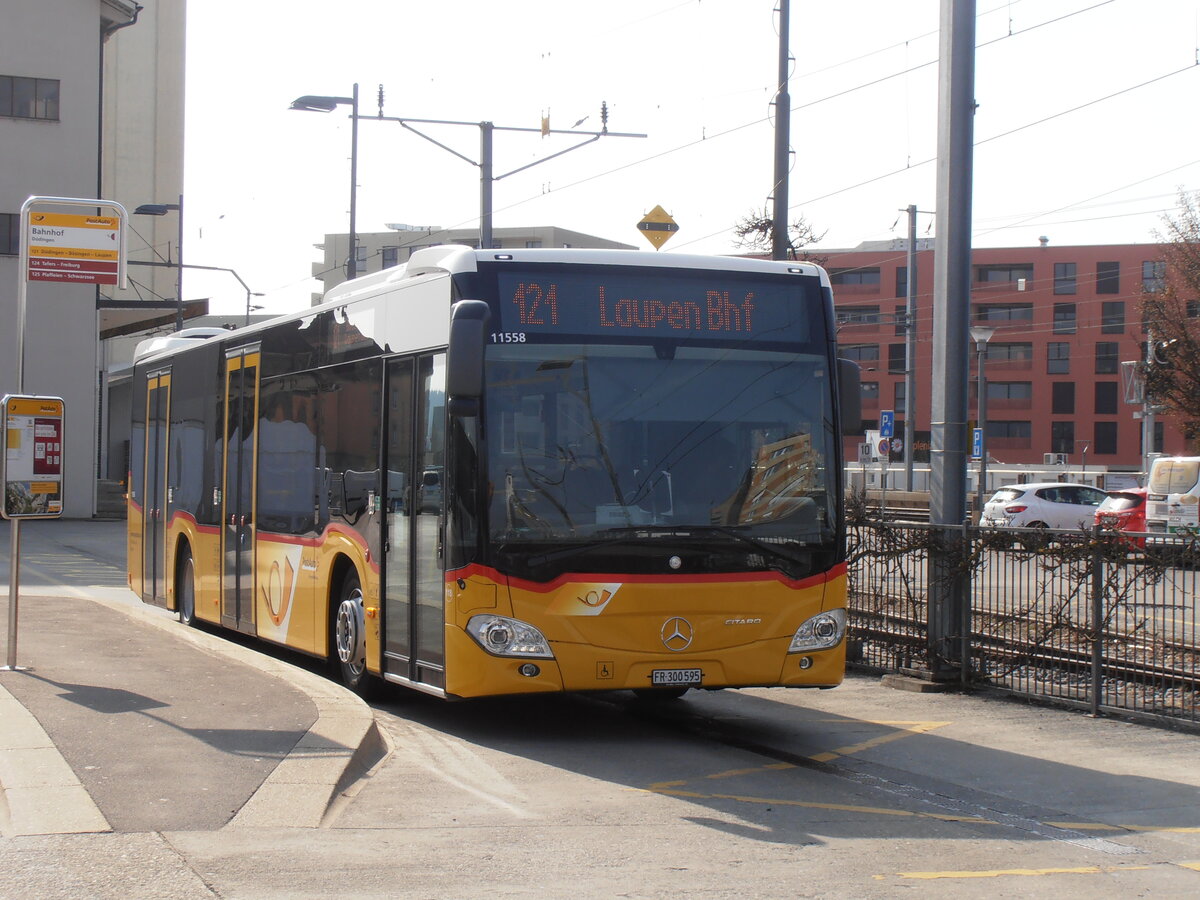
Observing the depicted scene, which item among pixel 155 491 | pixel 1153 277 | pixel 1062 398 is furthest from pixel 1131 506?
pixel 1062 398

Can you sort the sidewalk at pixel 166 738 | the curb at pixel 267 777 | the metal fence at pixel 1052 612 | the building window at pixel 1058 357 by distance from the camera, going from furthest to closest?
the building window at pixel 1058 357 → the metal fence at pixel 1052 612 → the sidewalk at pixel 166 738 → the curb at pixel 267 777

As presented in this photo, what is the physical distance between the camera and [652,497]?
9.16m

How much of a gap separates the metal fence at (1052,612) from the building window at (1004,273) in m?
70.9

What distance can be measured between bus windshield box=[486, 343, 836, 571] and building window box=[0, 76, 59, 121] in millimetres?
38525

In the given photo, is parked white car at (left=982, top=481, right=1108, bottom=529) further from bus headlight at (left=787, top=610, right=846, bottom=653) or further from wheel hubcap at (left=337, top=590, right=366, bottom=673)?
bus headlight at (left=787, top=610, right=846, bottom=653)

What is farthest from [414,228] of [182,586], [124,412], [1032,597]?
[1032,597]

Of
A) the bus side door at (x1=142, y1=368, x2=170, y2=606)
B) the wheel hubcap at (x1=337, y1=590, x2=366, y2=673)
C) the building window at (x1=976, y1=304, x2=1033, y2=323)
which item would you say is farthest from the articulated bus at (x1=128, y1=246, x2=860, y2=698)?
the building window at (x1=976, y1=304, x2=1033, y2=323)

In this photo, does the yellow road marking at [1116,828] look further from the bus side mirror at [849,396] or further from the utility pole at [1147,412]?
the utility pole at [1147,412]

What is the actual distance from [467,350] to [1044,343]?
76150mm

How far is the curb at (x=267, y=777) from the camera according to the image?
6496 millimetres

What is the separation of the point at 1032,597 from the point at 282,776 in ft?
21.0

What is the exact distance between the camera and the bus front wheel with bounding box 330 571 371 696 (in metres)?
10.8

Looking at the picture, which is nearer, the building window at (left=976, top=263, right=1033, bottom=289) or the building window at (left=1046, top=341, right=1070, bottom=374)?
the building window at (left=1046, top=341, right=1070, bottom=374)

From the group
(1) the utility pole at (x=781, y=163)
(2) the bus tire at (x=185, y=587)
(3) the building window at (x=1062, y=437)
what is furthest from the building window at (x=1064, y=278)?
(2) the bus tire at (x=185, y=587)
